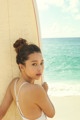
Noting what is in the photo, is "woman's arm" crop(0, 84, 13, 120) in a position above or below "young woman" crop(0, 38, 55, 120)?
below

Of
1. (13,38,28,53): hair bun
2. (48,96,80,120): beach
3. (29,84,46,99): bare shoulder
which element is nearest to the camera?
(29,84,46,99): bare shoulder

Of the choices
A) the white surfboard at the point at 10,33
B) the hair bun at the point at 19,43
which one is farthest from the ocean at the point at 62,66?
the hair bun at the point at 19,43

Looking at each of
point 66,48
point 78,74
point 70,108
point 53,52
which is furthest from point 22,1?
point 66,48

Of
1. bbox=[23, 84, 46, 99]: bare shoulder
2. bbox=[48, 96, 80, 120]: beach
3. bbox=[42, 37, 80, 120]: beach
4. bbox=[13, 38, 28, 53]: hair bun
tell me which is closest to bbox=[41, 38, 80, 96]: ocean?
bbox=[42, 37, 80, 120]: beach

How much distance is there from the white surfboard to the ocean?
25.8ft

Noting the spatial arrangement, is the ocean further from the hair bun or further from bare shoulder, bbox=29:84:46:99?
bare shoulder, bbox=29:84:46:99

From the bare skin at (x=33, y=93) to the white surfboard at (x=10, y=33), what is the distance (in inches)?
4.4

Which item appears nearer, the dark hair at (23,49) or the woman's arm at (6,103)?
the dark hair at (23,49)

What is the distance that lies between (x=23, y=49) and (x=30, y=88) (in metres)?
0.28

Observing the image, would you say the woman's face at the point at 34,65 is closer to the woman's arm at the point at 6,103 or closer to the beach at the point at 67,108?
the woman's arm at the point at 6,103

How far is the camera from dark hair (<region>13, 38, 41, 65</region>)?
6.57ft

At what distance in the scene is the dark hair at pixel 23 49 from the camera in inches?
78.8

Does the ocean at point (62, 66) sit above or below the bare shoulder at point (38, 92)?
below

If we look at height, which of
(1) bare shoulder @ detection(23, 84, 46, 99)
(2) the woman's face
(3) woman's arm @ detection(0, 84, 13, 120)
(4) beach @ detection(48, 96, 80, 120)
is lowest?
(4) beach @ detection(48, 96, 80, 120)
